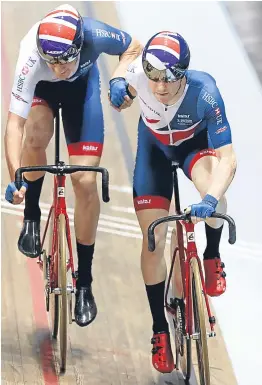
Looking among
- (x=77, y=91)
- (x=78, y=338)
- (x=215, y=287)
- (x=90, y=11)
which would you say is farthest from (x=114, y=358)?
(x=90, y=11)

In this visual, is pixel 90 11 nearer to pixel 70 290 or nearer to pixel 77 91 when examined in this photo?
pixel 77 91

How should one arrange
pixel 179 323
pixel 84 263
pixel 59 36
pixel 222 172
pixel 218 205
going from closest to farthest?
pixel 222 172 < pixel 59 36 < pixel 218 205 < pixel 179 323 < pixel 84 263

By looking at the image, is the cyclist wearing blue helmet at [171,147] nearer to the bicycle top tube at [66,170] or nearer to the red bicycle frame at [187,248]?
the red bicycle frame at [187,248]

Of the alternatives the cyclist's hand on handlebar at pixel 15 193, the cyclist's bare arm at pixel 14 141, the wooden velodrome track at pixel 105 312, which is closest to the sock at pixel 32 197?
the cyclist's bare arm at pixel 14 141

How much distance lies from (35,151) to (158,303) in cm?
93

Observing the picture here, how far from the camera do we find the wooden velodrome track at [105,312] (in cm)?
484

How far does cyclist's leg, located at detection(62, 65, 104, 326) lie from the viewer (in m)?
4.64

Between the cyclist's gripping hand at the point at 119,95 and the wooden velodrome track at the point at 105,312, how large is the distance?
51.4 inches

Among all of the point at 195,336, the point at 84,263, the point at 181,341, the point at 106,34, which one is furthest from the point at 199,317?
the point at 106,34

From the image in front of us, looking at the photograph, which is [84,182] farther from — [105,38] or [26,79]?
[105,38]

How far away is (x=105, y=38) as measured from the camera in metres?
4.59

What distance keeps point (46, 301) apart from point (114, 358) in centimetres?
44

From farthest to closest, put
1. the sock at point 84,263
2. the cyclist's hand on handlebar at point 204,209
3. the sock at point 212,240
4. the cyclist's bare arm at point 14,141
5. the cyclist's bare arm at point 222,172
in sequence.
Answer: the sock at point 84,263 < the sock at point 212,240 < the cyclist's bare arm at point 14,141 < the cyclist's bare arm at point 222,172 < the cyclist's hand on handlebar at point 204,209

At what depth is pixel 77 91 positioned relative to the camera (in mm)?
4688
